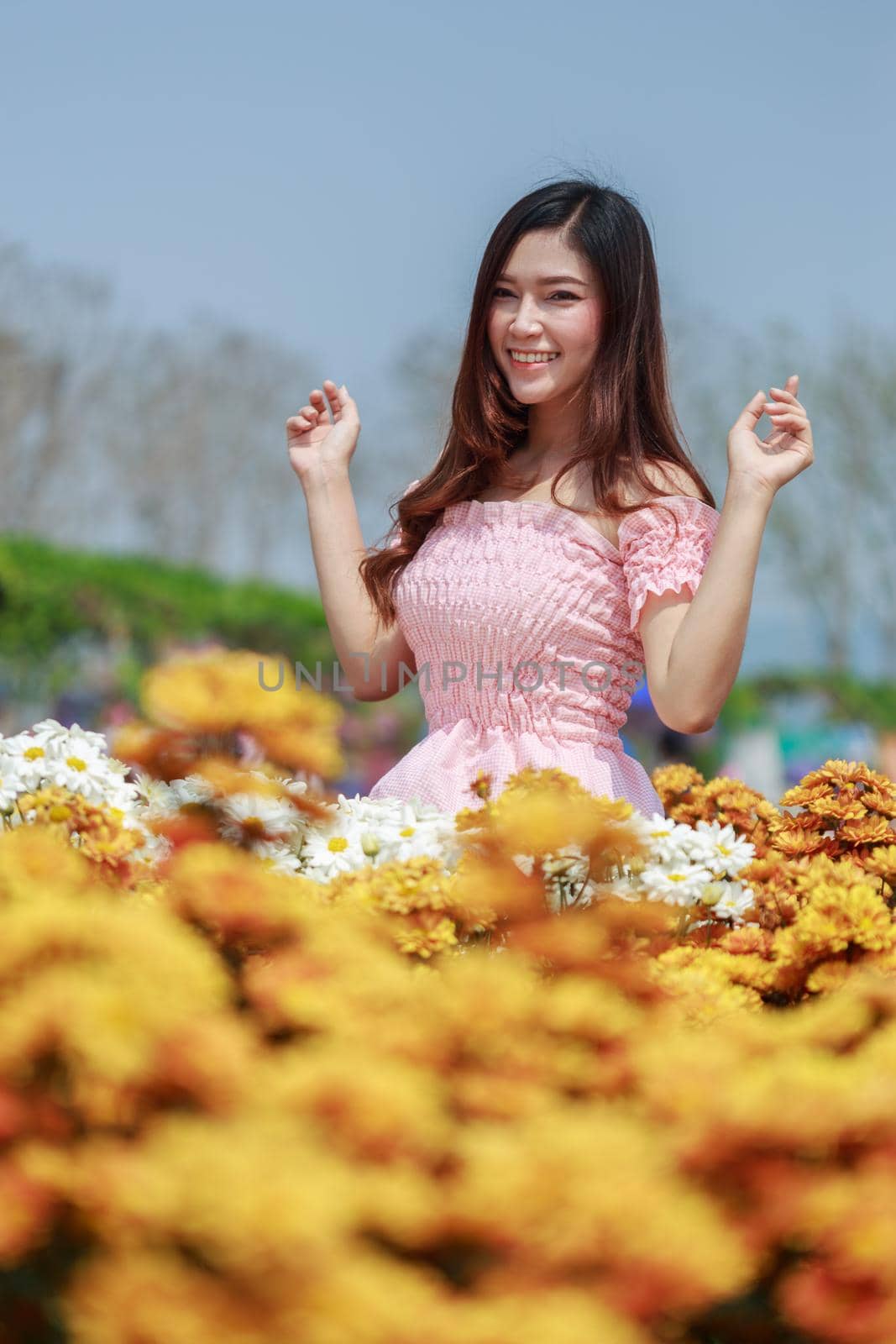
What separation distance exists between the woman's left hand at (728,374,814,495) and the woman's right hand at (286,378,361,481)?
29.2 inches

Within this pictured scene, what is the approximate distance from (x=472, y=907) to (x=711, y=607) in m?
0.84

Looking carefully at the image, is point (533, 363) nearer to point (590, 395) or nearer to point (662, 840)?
point (590, 395)

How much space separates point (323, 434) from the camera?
2467 millimetres

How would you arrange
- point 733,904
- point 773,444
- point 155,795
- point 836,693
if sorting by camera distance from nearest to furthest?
point 155,795, point 733,904, point 773,444, point 836,693

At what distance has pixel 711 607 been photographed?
1.83 metres

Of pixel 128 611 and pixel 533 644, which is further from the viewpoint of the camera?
pixel 128 611

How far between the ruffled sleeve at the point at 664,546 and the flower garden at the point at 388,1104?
907 millimetres

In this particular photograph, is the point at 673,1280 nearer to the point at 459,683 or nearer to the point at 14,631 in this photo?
the point at 459,683

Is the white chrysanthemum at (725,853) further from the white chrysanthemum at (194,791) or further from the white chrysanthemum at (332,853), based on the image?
the white chrysanthemum at (194,791)

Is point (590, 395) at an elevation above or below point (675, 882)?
above

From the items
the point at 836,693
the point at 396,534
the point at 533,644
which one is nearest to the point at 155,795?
the point at 533,644

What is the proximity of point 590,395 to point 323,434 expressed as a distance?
1.63ft

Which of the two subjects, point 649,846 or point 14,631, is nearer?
point 649,846

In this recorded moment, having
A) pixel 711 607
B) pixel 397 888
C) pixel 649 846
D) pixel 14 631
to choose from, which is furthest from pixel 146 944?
pixel 14 631
